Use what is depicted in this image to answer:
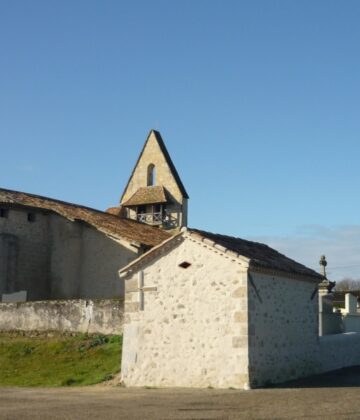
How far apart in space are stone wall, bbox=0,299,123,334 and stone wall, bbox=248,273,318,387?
6.09 meters

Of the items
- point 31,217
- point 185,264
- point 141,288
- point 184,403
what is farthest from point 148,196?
point 184,403

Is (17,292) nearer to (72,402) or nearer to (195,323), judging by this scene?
(195,323)

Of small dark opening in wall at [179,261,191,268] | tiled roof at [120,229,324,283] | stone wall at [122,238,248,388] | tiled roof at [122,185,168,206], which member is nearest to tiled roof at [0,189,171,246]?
tiled roof at [122,185,168,206]

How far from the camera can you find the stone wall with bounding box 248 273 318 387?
18.6m

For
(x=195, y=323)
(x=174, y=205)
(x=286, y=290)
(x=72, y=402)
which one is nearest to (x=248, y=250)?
(x=286, y=290)

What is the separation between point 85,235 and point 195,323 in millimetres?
16698

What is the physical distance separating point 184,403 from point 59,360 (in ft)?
29.4

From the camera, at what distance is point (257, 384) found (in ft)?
60.3

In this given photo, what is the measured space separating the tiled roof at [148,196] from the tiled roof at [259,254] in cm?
2547

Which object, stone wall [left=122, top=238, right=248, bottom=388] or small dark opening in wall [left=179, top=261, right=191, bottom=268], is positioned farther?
small dark opening in wall [left=179, top=261, right=191, bottom=268]

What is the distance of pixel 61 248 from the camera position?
1384 inches

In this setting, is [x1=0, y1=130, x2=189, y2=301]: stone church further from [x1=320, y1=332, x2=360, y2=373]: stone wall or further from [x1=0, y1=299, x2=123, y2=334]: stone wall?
[x1=320, y1=332, x2=360, y2=373]: stone wall

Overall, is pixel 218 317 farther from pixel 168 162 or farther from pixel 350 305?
pixel 168 162

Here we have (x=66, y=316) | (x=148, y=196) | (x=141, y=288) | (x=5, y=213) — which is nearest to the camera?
(x=141, y=288)
